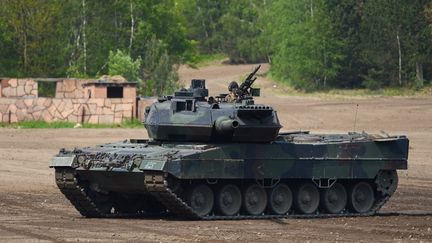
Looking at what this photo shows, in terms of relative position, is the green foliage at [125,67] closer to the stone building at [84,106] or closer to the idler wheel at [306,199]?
the stone building at [84,106]

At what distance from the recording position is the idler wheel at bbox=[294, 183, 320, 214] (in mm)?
25984

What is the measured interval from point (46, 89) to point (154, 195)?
113 ft

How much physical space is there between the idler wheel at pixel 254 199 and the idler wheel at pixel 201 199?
31.2 inches

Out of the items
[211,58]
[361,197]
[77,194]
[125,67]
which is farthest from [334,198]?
[211,58]

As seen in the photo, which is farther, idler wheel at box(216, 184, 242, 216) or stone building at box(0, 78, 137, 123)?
stone building at box(0, 78, 137, 123)

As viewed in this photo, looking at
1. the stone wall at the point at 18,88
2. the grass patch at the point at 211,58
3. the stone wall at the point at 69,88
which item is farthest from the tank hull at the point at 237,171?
the grass patch at the point at 211,58

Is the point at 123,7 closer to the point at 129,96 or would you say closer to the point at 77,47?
the point at 77,47

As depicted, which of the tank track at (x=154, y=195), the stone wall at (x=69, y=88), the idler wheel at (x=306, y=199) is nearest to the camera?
the tank track at (x=154, y=195)

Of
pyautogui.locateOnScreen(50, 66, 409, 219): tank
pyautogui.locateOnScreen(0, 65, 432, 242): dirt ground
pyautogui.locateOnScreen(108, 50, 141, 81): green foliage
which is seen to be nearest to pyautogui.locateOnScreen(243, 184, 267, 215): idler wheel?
pyautogui.locateOnScreen(50, 66, 409, 219): tank

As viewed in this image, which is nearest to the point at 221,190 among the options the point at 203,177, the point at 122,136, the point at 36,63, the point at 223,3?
the point at 203,177

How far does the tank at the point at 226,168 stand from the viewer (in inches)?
951

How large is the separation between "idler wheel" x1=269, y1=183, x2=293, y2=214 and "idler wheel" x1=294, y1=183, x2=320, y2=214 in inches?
7.8

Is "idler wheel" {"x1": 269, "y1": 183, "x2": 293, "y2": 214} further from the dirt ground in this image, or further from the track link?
the track link

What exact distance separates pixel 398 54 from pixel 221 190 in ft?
141
